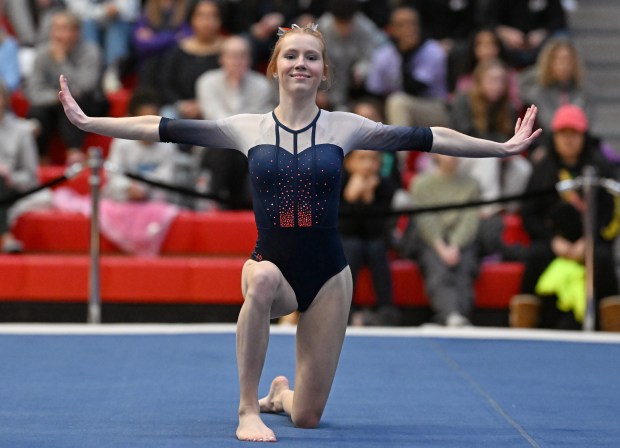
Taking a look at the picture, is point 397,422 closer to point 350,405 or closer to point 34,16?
point 350,405

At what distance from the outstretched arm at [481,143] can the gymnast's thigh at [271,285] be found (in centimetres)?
68

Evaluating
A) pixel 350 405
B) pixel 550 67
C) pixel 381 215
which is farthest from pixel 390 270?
pixel 350 405

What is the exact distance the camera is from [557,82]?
848 centimetres

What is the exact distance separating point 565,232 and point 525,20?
120 inches

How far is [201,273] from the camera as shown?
7.54 m

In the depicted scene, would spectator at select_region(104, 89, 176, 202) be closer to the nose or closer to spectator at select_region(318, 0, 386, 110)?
spectator at select_region(318, 0, 386, 110)

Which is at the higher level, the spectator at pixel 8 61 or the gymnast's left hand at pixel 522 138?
the spectator at pixel 8 61

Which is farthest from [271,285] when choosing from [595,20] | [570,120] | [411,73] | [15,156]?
[595,20]

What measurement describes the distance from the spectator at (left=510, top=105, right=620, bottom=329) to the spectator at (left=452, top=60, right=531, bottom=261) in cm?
49

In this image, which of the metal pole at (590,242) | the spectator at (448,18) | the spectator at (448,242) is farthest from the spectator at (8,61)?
the metal pole at (590,242)

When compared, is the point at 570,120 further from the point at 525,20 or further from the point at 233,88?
the point at 525,20

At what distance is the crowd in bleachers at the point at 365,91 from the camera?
741 centimetres

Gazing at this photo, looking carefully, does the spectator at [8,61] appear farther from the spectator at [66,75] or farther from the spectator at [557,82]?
the spectator at [557,82]

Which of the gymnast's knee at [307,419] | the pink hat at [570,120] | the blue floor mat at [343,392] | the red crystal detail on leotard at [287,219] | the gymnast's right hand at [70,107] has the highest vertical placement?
the gymnast's right hand at [70,107]
